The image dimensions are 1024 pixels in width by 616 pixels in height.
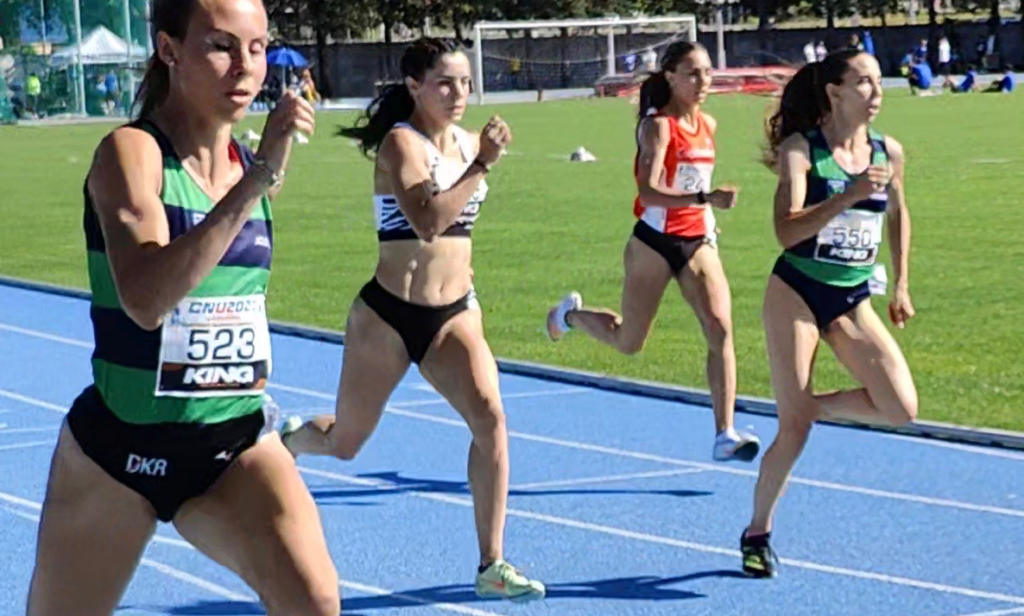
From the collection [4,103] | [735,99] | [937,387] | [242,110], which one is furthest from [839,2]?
[242,110]

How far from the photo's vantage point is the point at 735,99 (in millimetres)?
58312

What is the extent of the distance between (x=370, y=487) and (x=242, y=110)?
5.43 metres

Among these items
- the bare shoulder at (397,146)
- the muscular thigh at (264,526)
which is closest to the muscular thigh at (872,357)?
the bare shoulder at (397,146)

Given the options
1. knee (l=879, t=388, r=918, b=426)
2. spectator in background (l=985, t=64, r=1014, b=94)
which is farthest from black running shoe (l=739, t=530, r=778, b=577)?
spectator in background (l=985, t=64, r=1014, b=94)

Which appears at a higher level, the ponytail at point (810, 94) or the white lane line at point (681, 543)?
the ponytail at point (810, 94)

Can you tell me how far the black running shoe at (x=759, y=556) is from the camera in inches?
310

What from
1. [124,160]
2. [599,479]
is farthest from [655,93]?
[124,160]

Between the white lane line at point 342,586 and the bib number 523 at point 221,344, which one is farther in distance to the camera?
the white lane line at point 342,586

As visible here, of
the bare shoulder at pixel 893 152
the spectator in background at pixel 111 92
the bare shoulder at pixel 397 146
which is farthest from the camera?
the spectator in background at pixel 111 92

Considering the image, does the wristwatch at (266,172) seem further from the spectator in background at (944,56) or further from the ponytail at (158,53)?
the spectator in background at (944,56)

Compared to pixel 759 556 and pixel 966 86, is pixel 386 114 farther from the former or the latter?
pixel 966 86

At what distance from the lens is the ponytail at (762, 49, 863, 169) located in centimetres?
788

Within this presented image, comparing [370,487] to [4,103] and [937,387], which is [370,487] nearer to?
[937,387]

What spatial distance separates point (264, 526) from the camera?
4.69 meters
